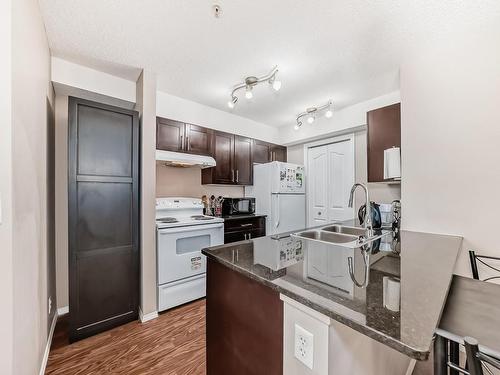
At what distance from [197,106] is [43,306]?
8.92 feet

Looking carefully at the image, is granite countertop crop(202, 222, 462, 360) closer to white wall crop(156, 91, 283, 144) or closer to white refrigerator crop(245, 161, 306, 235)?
white refrigerator crop(245, 161, 306, 235)

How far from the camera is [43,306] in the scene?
1.72 meters

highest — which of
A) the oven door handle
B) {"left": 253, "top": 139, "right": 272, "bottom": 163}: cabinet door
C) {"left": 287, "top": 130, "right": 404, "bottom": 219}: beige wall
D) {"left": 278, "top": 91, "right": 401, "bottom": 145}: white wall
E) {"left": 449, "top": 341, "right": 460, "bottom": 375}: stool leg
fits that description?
{"left": 278, "top": 91, "right": 401, "bottom": 145}: white wall

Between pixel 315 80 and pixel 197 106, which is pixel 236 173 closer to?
pixel 197 106

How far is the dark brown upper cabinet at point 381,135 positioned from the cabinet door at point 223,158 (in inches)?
75.9

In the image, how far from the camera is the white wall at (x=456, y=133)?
1.65 meters

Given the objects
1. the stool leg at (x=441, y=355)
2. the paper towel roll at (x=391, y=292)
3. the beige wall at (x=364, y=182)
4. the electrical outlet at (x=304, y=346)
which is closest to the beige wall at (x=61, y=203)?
the electrical outlet at (x=304, y=346)

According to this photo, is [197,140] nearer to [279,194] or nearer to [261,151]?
[261,151]

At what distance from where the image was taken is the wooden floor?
167 centimetres

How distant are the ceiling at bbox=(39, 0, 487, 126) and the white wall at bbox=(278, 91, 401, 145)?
0.82ft

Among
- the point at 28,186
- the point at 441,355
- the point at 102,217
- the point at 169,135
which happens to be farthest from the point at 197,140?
A: the point at 441,355

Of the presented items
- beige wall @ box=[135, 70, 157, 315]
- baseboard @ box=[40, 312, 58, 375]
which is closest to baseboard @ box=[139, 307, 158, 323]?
beige wall @ box=[135, 70, 157, 315]

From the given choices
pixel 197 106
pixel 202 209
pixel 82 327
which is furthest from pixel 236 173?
pixel 82 327

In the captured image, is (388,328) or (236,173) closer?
(388,328)
